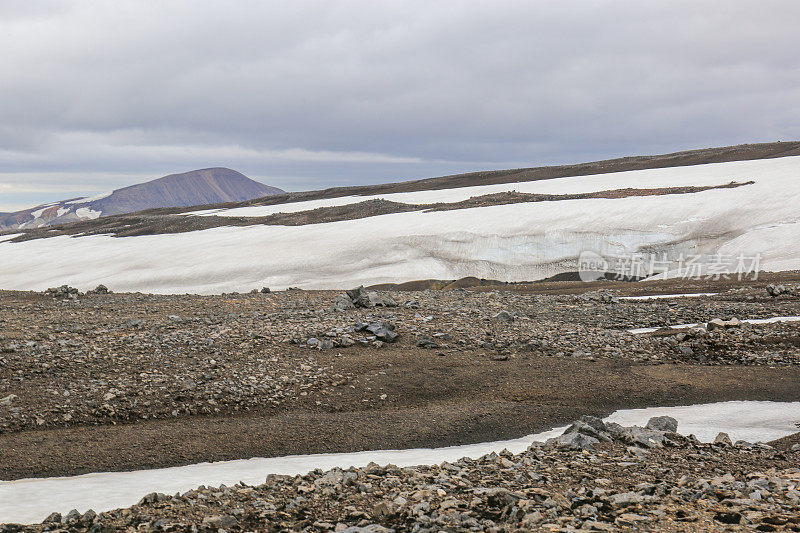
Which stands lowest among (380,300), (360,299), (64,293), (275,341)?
(275,341)

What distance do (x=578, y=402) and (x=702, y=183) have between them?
2079 inches

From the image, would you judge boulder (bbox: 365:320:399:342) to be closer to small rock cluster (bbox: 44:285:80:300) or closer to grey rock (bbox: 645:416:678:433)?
grey rock (bbox: 645:416:678:433)

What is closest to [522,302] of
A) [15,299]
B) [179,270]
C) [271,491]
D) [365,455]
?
[365,455]

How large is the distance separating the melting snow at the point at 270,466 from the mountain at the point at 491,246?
26.3 metres

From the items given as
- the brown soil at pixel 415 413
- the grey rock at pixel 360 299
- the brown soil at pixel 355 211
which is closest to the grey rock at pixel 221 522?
the brown soil at pixel 415 413

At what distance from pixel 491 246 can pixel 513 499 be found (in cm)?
3903

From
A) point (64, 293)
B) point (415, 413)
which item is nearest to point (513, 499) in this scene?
point (415, 413)

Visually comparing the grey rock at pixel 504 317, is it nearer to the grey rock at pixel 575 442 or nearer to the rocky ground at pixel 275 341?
the rocky ground at pixel 275 341

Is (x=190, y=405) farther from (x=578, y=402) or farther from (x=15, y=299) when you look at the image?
(x=15, y=299)

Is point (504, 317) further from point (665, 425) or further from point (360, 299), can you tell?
point (665, 425)

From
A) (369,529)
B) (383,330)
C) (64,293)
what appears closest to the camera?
(369,529)

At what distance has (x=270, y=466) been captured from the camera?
10.7 meters

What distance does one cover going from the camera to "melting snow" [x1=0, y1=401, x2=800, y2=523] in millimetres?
8891

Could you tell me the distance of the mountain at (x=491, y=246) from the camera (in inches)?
1612
